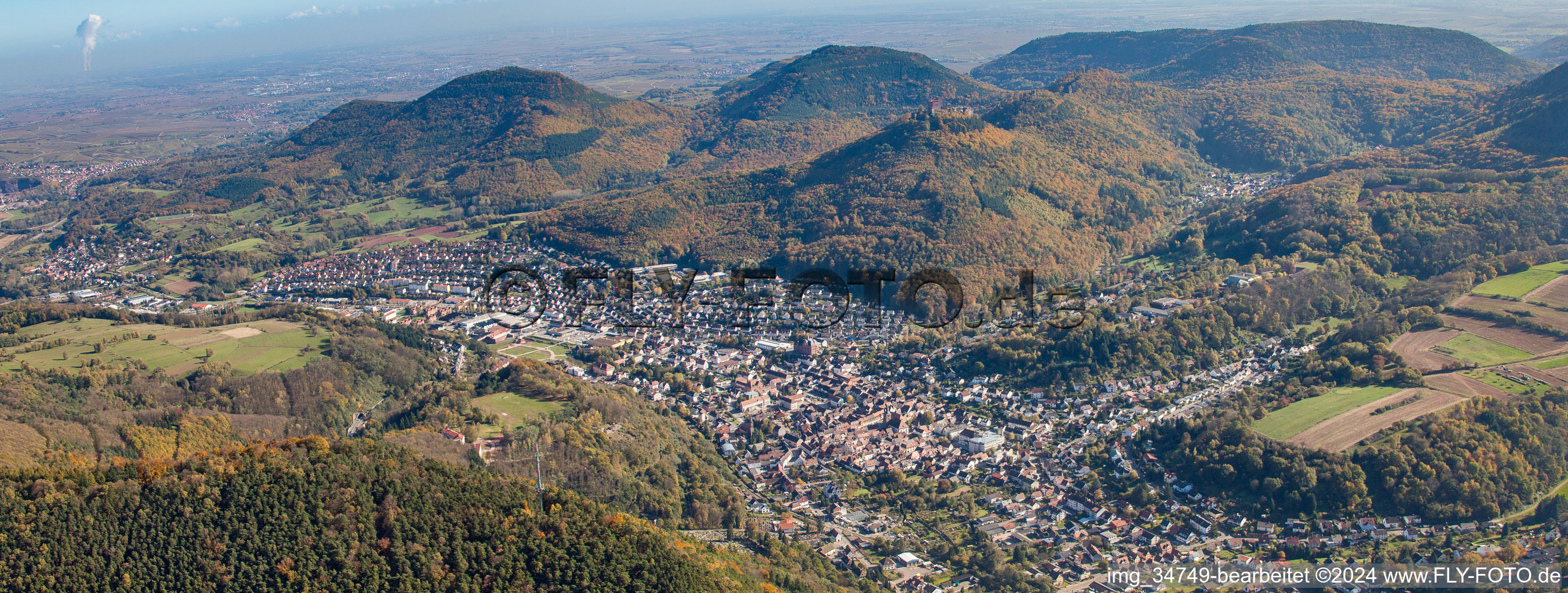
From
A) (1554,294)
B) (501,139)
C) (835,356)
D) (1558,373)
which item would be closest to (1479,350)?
(1558,373)

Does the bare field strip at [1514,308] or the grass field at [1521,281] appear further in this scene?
the grass field at [1521,281]

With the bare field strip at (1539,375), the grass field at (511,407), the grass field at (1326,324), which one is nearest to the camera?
the bare field strip at (1539,375)

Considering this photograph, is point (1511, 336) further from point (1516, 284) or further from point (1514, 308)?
point (1516, 284)

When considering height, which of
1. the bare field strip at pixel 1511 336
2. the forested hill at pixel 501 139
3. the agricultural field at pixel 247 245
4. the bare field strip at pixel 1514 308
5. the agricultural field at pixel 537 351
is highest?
the forested hill at pixel 501 139

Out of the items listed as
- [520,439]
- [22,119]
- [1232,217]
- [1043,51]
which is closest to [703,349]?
[520,439]

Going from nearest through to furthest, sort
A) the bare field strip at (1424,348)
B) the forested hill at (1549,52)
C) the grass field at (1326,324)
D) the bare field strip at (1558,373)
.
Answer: the bare field strip at (1558,373) → the bare field strip at (1424,348) → the grass field at (1326,324) → the forested hill at (1549,52)

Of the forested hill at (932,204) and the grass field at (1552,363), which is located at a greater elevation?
the forested hill at (932,204)

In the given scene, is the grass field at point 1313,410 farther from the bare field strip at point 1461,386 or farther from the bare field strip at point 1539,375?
the bare field strip at point 1539,375

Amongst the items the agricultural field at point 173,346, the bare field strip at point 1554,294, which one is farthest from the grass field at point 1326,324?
the agricultural field at point 173,346

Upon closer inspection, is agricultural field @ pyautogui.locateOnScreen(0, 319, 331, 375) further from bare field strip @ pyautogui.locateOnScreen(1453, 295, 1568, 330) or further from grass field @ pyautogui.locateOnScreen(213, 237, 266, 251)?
bare field strip @ pyautogui.locateOnScreen(1453, 295, 1568, 330)
